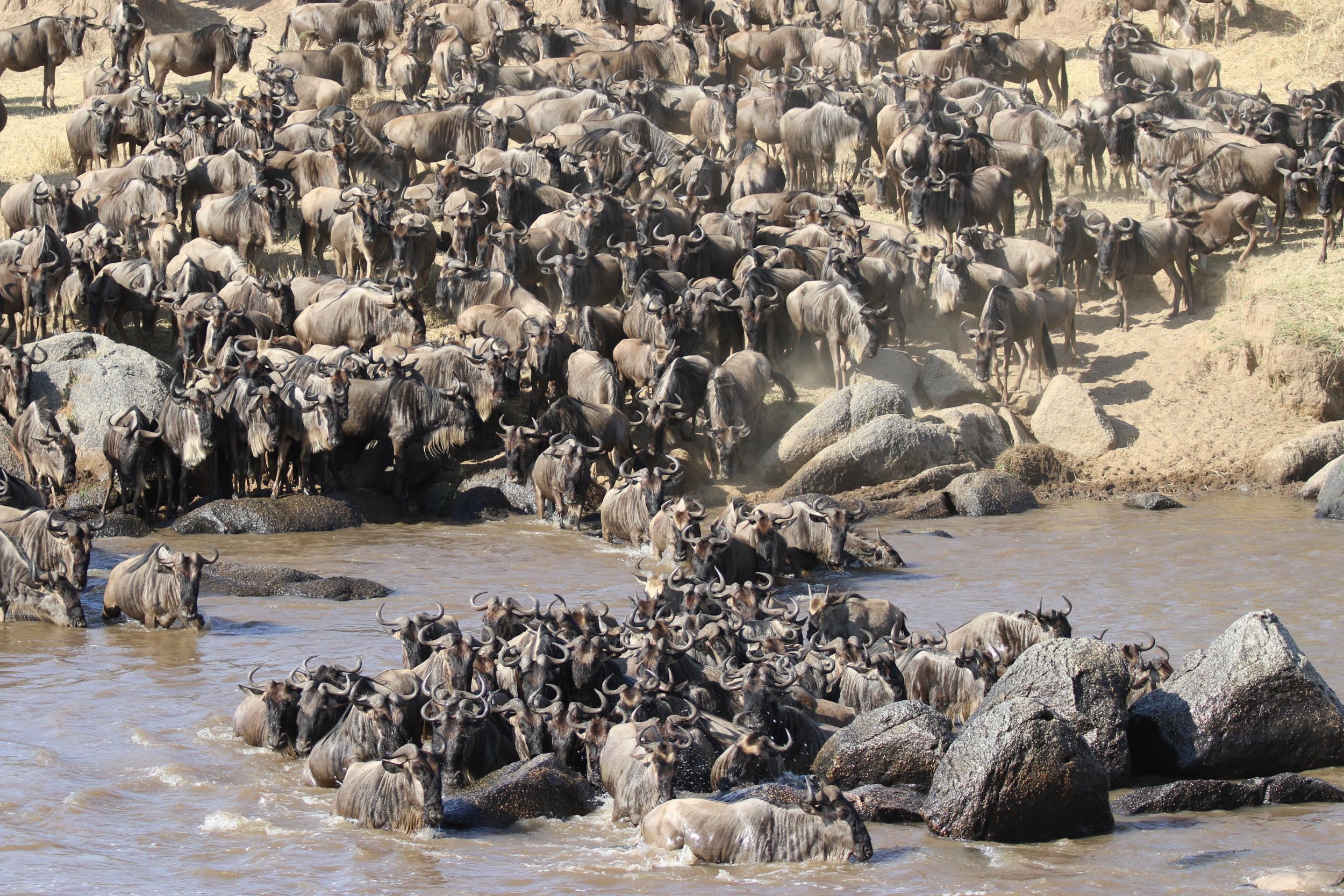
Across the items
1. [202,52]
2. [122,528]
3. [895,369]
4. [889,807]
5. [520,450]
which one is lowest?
[889,807]

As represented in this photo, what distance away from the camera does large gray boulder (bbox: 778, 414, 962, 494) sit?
58.3 ft

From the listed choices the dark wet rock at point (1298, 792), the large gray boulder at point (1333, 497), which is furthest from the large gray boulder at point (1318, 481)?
the dark wet rock at point (1298, 792)

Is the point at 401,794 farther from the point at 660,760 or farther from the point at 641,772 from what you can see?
the point at 660,760

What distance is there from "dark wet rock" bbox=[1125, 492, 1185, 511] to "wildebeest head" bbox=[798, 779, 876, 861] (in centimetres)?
1007

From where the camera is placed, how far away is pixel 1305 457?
59.7ft

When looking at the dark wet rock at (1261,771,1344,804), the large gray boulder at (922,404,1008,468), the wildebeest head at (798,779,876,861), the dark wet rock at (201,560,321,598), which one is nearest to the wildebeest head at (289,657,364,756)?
the wildebeest head at (798,779,876,861)

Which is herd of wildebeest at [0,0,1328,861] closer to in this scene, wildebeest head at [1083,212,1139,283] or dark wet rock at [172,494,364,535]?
wildebeest head at [1083,212,1139,283]

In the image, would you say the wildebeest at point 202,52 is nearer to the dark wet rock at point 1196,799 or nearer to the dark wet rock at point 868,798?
the dark wet rock at point 868,798

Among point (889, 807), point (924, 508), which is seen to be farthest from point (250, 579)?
point (889, 807)

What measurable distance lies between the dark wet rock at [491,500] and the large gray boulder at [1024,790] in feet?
31.2

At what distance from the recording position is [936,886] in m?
7.80

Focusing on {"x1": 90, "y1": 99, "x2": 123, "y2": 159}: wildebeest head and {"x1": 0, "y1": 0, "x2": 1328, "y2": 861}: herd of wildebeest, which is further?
{"x1": 90, "y1": 99, "x2": 123, "y2": 159}: wildebeest head

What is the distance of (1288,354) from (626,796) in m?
13.7

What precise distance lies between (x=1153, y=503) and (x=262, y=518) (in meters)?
9.43
